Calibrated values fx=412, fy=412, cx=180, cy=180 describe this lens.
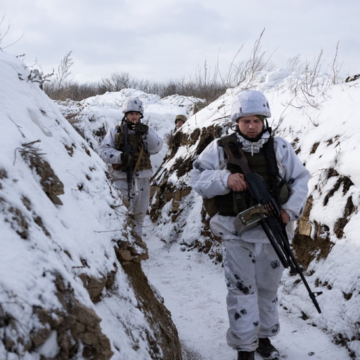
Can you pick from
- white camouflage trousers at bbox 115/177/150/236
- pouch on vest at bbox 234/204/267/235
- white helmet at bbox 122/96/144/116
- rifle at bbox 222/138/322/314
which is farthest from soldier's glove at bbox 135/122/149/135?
pouch on vest at bbox 234/204/267/235

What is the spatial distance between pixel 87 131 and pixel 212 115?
472cm

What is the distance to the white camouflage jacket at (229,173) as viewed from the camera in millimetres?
2822

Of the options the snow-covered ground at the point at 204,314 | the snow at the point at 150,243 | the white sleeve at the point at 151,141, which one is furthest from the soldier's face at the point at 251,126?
the white sleeve at the point at 151,141

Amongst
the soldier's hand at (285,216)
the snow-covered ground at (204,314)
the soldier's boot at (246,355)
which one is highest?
the soldier's hand at (285,216)

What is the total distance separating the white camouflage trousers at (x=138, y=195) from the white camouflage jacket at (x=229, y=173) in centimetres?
259

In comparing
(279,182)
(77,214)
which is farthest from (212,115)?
(77,214)

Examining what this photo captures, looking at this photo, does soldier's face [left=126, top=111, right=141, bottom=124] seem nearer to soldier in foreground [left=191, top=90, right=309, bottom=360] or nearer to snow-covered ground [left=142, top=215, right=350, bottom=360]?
snow-covered ground [left=142, top=215, right=350, bottom=360]

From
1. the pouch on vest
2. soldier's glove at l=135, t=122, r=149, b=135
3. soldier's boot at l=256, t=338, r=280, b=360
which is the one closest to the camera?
the pouch on vest

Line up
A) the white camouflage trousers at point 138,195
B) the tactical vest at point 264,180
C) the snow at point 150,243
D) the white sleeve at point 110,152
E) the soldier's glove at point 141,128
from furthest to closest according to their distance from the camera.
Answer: the white camouflage trousers at point 138,195 < the soldier's glove at point 141,128 < the white sleeve at point 110,152 < the tactical vest at point 264,180 < the snow at point 150,243

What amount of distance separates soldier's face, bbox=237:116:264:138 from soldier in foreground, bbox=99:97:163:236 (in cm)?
260

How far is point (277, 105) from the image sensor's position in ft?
21.3

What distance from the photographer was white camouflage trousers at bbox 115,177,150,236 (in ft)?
18.0

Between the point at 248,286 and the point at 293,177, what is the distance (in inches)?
32.7

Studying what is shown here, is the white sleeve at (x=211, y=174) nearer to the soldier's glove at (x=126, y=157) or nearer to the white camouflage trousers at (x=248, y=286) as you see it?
the white camouflage trousers at (x=248, y=286)
